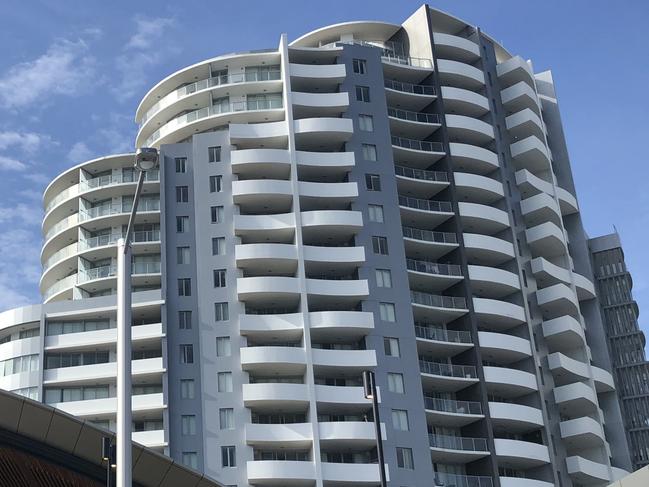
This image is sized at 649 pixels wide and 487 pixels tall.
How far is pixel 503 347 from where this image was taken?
10456 centimetres

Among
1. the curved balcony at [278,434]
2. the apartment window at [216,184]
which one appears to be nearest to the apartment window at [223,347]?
the curved balcony at [278,434]

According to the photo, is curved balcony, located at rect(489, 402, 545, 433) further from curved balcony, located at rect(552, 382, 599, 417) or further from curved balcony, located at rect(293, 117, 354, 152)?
curved balcony, located at rect(293, 117, 354, 152)

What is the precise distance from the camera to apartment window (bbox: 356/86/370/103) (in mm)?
112062

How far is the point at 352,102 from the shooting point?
4377 inches

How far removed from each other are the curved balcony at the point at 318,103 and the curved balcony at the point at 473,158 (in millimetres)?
12689

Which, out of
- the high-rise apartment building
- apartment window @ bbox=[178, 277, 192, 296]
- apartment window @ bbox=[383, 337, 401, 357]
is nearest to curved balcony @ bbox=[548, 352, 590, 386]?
the high-rise apartment building

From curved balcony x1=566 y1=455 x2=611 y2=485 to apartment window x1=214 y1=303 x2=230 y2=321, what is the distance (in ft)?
120

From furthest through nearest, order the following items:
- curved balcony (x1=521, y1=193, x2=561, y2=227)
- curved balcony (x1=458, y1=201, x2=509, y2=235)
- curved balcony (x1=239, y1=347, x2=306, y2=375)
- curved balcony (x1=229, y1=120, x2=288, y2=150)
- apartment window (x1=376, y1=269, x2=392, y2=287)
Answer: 1. curved balcony (x1=521, y1=193, x2=561, y2=227)
2. curved balcony (x1=458, y1=201, x2=509, y2=235)
3. curved balcony (x1=229, y1=120, x2=288, y2=150)
4. apartment window (x1=376, y1=269, x2=392, y2=287)
5. curved balcony (x1=239, y1=347, x2=306, y2=375)

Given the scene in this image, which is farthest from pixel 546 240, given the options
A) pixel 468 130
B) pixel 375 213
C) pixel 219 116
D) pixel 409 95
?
pixel 219 116

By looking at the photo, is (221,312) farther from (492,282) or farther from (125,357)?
(125,357)

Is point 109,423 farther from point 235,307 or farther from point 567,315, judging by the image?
point 567,315

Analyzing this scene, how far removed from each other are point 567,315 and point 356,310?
25.7 m

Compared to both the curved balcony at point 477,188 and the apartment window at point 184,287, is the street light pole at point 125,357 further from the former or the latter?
the curved balcony at point 477,188

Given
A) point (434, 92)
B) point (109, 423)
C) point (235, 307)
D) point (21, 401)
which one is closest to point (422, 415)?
point (235, 307)
